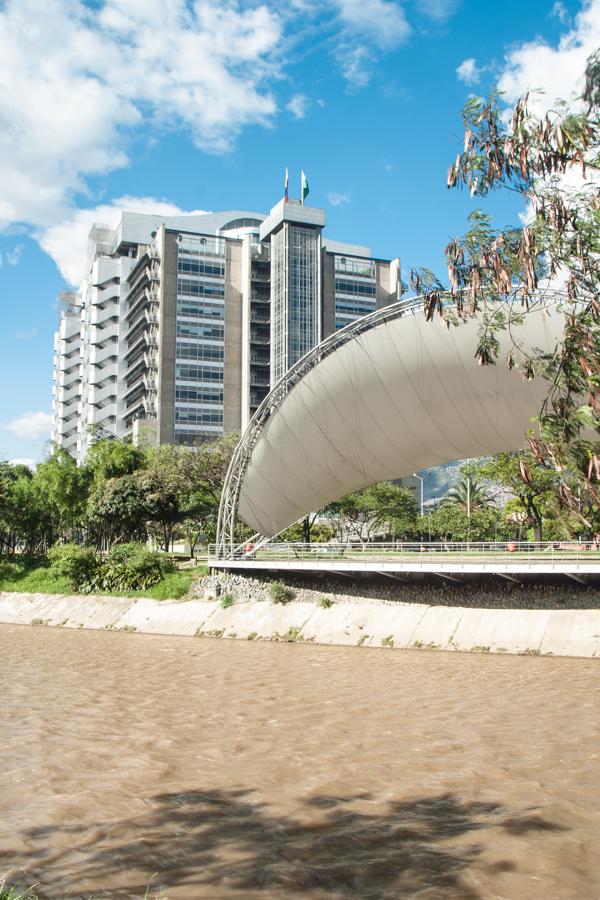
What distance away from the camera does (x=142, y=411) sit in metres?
118

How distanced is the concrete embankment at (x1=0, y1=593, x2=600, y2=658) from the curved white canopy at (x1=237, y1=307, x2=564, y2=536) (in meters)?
7.30

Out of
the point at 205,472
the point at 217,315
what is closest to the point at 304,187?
the point at 217,315

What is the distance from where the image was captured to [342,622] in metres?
32.9

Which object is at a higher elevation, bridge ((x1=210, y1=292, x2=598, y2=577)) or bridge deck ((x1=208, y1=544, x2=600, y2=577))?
bridge ((x1=210, y1=292, x2=598, y2=577))

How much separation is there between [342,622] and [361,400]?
991 cm

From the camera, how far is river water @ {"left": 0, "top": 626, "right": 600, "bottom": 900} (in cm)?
834

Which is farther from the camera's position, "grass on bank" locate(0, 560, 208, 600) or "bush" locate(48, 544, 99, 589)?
"bush" locate(48, 544, 99, 589)

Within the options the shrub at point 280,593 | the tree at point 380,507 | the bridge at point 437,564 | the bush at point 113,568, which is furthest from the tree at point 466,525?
the shrub at point 280,593

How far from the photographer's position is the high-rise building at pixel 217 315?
11406 cm

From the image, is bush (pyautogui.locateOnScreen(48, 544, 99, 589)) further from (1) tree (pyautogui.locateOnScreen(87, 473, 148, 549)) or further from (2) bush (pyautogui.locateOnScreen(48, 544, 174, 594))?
(1) tree (pyautogui.locateOnScreen(87, 473, 148, 549))

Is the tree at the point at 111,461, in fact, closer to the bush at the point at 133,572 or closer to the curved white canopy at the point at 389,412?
the bush at the point at 133,572

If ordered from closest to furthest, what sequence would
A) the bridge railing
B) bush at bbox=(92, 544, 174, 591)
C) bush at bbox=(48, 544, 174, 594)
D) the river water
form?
the river water → the bridge railing → bush at bbox=(92, 544, 174, 591) → bush at bbox=(48, 544, 174, 594)

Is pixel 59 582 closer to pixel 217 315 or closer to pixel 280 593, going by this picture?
pixel 280 593

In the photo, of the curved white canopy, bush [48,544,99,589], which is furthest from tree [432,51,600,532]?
bush [48,544,99,589]
